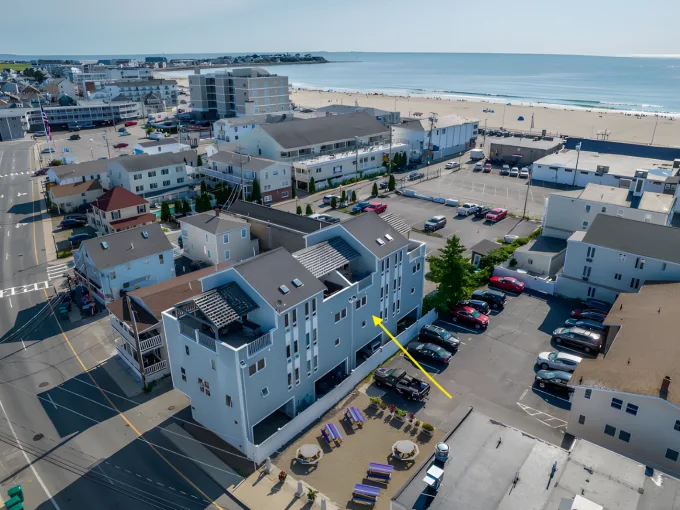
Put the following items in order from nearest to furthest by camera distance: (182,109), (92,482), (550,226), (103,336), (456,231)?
(92,482)
(103,336)
(550,226)
(456,231)
(182,109)

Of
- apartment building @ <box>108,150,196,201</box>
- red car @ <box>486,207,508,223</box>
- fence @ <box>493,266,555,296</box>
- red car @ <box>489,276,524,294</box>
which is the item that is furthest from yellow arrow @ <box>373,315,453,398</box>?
apartment building @ <box>108,150,196,201</box>

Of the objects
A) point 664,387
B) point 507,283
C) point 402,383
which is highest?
point 664,387

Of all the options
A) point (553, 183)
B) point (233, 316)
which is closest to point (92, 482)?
point (233, 316)

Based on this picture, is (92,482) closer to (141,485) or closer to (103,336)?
(141,485)

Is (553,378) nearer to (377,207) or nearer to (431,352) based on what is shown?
(431,352)

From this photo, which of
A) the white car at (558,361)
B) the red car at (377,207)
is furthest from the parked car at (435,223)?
the white car at (558,361)

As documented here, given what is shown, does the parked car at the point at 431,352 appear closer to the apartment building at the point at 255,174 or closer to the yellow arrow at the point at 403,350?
the yellow arrow at the point at 403,350

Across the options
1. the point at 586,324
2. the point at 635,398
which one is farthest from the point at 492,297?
the point at 635,398
